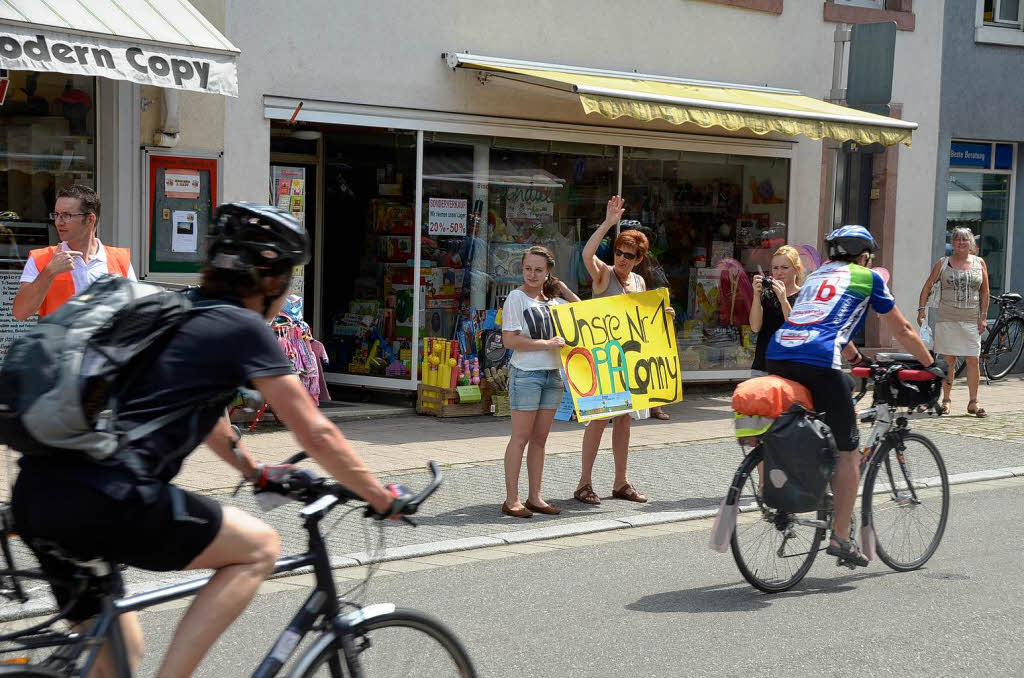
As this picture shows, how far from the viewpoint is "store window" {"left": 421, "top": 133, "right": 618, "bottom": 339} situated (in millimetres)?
12609

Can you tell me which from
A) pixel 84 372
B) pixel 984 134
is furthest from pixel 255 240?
pixel 984 134

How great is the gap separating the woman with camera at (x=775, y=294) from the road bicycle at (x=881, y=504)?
6.71 ft

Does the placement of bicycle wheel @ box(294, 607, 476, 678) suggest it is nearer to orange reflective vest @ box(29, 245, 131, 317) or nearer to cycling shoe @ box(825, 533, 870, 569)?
cycling shoe @ box(825, 533, 870, 569)

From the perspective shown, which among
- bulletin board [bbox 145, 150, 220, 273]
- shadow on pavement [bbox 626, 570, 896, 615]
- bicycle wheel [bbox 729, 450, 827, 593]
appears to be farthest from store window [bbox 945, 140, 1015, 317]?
bicycle wheel [bbox 729, 450, 827, 593]

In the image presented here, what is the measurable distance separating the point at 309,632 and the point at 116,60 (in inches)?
261

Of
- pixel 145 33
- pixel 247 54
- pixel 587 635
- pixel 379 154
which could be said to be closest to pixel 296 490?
pixel 587 635

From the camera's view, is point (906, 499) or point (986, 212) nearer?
point (906, 499)

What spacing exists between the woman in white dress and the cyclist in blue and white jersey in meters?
7.35

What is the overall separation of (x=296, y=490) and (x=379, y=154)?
9535mm

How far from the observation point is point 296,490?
3291 millimetres

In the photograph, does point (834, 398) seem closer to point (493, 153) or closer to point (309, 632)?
point (309, 632)

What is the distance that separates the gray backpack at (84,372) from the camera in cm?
291

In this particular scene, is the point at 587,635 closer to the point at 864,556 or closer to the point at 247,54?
the point at 864,556

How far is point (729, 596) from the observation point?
6359mm
